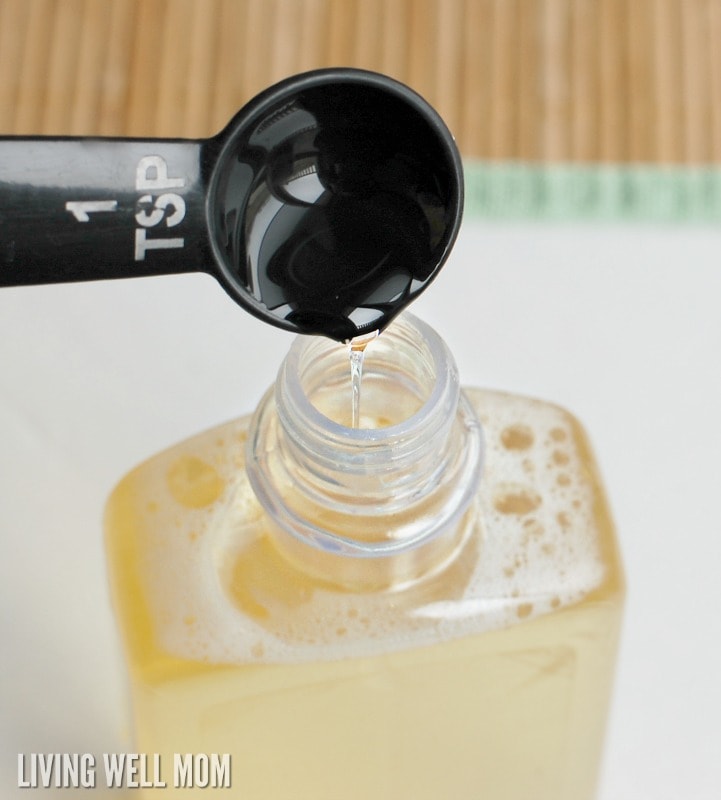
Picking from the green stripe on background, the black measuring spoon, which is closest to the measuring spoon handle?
the black measuring spoon

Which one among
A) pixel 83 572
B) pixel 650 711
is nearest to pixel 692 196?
pixel 650 711

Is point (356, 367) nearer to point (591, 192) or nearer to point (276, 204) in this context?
point (276, 204)

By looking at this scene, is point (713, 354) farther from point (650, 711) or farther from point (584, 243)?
point (650, 711)

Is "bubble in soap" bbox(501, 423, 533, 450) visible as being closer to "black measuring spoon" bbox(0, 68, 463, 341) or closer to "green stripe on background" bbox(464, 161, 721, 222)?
"black measuring spoon" bbox(0, 68, 463, 341)

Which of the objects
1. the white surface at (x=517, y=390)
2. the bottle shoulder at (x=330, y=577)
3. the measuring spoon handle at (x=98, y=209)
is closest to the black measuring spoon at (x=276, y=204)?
the measuring spoon handle at (x=98, y=209)

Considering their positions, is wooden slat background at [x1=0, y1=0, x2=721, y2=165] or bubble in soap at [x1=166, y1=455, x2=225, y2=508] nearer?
bubble in soap at [x1=166, y1=455, x2=225, y2=508]

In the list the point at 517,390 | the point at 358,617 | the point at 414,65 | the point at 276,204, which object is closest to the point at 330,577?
Answer: the point at 358,617

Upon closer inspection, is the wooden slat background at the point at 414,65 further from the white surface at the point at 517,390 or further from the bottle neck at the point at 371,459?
the bottle neck at the point at 371,459
